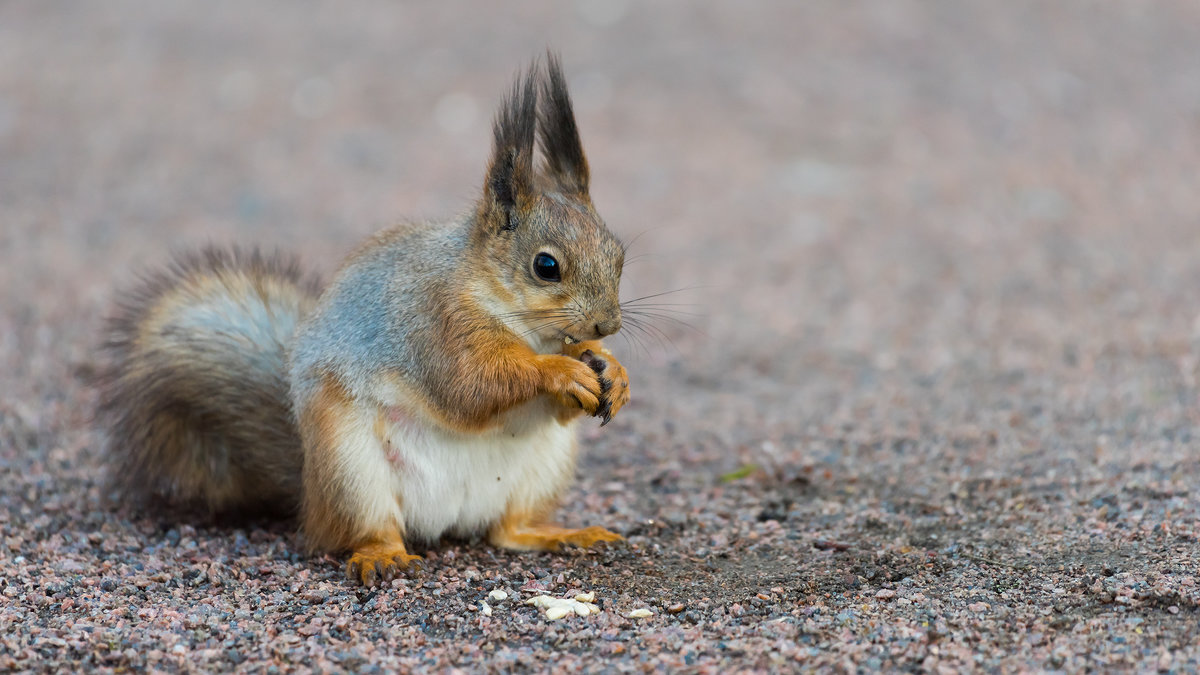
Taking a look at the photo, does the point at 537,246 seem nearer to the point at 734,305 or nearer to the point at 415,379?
the point at 415,379

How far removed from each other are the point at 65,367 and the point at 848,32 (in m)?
7.60

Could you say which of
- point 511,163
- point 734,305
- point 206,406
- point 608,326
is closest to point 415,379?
point 608,326

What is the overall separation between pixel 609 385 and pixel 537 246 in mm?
441

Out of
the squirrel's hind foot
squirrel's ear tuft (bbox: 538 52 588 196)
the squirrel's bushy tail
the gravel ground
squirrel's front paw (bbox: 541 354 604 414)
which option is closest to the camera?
the gravel ground

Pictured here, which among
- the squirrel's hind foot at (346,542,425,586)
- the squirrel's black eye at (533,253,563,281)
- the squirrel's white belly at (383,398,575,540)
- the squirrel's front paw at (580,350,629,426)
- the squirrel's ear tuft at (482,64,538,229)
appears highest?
the squirrel's ear tuft at (482,64,538,229)

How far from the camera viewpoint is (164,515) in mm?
4094

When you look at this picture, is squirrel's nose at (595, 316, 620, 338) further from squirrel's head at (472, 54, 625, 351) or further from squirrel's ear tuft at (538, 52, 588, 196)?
squirrel's ear tuft at (538, 52, 588, 196)

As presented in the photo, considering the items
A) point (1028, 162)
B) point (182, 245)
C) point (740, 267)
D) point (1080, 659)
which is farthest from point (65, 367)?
point (1028, 162)

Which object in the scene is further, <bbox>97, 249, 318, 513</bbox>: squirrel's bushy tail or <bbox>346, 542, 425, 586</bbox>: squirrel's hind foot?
<bbox>97, 249, 318, 513</bbox>: squirrel's bushy tail

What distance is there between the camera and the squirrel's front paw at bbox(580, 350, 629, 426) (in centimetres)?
346

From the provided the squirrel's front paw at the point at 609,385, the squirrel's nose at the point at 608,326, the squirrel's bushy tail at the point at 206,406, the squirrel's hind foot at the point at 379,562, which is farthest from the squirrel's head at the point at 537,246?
the squirrel's bushy tail at the point at 206,406

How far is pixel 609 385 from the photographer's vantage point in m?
3.48

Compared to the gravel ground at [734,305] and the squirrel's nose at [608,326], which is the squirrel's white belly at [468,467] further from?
the squirrel's nose at [608,326]

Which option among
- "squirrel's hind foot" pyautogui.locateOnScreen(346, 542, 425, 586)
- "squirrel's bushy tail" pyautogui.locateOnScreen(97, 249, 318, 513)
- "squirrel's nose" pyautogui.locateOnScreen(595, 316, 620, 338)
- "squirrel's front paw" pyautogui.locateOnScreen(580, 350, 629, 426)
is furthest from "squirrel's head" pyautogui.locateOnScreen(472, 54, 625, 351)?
"squirrel's bushy tail" pyautogui.locateOnScreen(97, 249, 318, 513)
